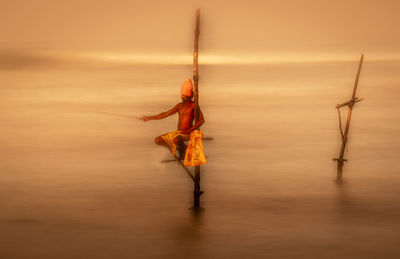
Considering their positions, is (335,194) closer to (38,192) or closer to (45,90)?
(38,192)

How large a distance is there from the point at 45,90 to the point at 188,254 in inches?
813

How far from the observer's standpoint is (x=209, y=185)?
1170 centimetres

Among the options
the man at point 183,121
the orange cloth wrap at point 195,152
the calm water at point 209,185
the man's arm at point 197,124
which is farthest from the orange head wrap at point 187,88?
the calm water at point 209,185

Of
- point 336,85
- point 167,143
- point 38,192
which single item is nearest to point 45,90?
point 336,85

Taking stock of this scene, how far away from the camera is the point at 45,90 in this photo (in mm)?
28188

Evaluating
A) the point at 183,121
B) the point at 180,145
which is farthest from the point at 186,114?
the point at 180,145

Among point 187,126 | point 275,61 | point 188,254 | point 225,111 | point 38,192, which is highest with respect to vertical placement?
point 275,61

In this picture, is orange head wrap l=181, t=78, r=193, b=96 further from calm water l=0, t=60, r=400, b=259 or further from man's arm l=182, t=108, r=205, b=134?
calm water l=0, t=60, r=400, b=259

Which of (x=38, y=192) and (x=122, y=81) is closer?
(x=38, y=192)

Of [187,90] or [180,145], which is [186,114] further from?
[180,145]

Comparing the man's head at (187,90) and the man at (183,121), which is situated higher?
the man's head at (187,90)

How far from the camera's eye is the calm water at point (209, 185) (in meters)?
8.77

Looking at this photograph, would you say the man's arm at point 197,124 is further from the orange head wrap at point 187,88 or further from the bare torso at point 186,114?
the orange head wrap at point 187,88

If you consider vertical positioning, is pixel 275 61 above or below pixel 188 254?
above
